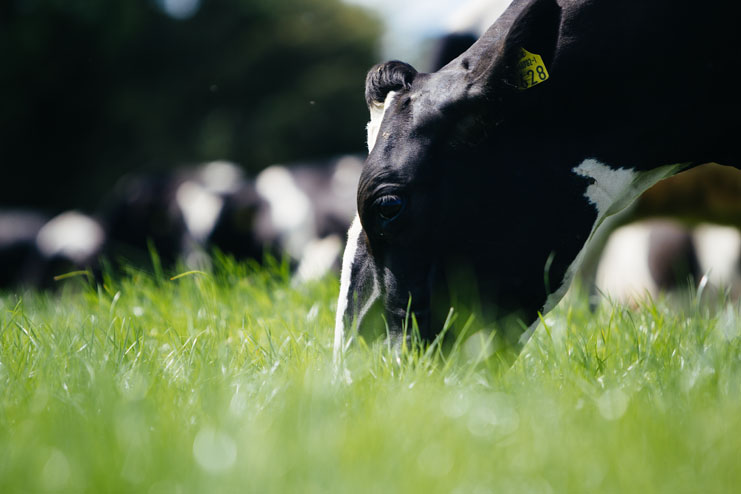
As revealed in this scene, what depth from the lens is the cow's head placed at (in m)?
2.36

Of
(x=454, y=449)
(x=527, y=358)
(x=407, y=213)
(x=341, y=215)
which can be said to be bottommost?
(x=341, y=215)

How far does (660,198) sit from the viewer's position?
5750 millimetres

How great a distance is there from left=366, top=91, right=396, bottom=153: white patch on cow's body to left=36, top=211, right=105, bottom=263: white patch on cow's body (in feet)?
23.7

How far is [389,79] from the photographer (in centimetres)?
253

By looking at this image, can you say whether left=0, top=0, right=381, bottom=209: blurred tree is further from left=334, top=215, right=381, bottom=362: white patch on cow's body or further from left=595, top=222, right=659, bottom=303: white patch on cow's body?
left=334, top=215, right=381, bottom=362: white patch on cow's body

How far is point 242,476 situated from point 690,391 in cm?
115

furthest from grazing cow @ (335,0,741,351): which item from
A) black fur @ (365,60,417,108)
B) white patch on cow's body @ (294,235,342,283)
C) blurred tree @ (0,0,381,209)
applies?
blurred tree @ (0,0,381,209)

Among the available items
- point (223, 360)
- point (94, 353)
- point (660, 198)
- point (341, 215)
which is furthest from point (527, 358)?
point (341, 215)

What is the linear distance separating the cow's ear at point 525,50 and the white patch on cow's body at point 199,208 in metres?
6.52

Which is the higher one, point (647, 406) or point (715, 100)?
point (715, 100)

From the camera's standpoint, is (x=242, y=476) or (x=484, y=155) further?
(x=484, y=155)

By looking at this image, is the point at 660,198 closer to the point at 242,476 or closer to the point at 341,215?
the point at 341,215

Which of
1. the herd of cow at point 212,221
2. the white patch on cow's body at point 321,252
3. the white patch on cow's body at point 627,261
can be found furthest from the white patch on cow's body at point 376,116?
the herd of cow at point 212,221

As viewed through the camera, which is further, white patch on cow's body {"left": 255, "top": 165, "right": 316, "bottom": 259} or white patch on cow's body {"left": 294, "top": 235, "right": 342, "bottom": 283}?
white patch on cow's body {"left": 255, "top": 165, "right": 316, "bottom": 259}
